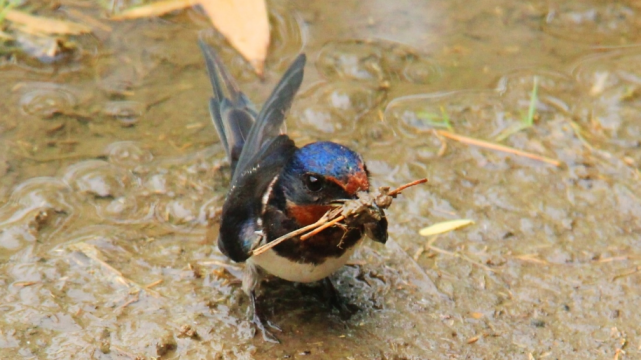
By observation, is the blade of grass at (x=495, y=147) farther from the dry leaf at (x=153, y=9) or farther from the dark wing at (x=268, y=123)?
the dry leaf at (x=153, y=9)

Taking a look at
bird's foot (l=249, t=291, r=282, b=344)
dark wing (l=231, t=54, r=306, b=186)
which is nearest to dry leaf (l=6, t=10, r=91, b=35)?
dark wing (l=231, t=54, r=306, b=186)

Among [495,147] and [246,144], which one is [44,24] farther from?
[495,147]

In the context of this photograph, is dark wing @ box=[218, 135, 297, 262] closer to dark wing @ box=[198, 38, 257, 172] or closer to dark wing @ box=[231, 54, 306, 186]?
dark wing @ box=[231, 54, 306, 186]

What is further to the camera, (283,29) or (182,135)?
(283,29)

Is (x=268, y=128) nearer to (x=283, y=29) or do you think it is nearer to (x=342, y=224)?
(x=342, y=224)

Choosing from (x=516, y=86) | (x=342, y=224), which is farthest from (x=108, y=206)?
(x=516, y=86)

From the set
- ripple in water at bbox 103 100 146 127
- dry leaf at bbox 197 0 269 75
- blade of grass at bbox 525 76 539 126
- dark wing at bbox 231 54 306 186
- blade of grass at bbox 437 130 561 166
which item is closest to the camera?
dark wing at bbox 231 54 306 186
